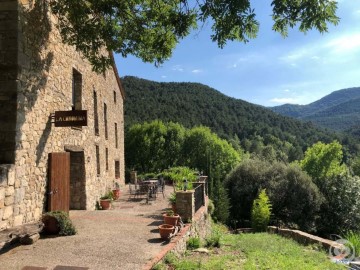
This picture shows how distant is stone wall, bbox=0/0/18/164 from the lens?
7.41 metres

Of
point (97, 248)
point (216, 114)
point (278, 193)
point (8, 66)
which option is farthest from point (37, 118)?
point (216, 114)

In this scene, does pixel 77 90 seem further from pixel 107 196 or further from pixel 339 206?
pixel 339 206

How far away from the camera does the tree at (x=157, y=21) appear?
5.29 metres

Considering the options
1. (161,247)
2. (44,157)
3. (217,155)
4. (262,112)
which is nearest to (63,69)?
(44,157)

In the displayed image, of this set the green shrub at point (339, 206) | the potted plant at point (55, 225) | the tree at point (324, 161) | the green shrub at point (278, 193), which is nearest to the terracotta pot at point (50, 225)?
the potted plant at point (55, 225)

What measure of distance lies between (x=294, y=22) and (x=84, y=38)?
5.27m

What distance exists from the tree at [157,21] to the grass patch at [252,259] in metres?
4.55

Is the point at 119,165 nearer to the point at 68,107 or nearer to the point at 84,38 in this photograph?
the point at 68,107

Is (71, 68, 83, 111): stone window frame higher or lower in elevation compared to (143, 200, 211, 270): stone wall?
A: higher

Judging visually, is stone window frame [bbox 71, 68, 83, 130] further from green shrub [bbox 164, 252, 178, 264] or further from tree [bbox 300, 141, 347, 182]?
tree [bbox 300, 141, 347, 182]

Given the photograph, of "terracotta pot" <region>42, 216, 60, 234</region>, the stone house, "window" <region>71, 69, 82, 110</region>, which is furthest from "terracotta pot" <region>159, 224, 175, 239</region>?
"window" <region>71, 69, 82, 110</region>

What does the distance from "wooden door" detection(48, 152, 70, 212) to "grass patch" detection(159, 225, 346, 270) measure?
3989 millimetres

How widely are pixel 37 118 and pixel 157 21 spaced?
396 cm

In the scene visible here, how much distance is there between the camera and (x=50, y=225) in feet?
26.9
